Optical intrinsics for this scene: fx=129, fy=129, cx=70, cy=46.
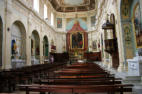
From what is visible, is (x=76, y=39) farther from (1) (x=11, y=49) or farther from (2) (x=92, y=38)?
(1) (x=11, y=49)

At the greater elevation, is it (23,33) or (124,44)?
(23,33)

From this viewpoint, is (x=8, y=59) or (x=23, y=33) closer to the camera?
(x=8, y=59)

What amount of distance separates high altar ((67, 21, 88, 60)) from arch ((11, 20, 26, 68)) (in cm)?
1187

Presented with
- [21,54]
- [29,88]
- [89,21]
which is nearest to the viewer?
[29,88]

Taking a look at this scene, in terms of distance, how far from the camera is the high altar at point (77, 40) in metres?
23.6

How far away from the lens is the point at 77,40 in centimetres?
2373

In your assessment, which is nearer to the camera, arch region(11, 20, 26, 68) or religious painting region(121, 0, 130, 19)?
religious painting region(121, 0, 130, 19)

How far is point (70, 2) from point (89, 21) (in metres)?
4.88

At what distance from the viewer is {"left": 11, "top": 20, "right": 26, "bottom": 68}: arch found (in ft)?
36.6

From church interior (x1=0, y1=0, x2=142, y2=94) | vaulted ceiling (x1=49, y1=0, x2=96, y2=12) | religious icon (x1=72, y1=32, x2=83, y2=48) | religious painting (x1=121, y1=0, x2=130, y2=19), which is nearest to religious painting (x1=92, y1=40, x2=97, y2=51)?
church interior (x1=0, y1=0, x2=142, y2=94)

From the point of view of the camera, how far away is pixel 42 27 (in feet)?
55.5

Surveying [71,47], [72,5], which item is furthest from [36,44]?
[72,5]

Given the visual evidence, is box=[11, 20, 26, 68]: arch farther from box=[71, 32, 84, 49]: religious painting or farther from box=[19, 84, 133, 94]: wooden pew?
box=[71, 32, 84, 49]: religious painting

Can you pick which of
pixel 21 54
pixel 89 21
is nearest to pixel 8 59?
pixel 21 54
